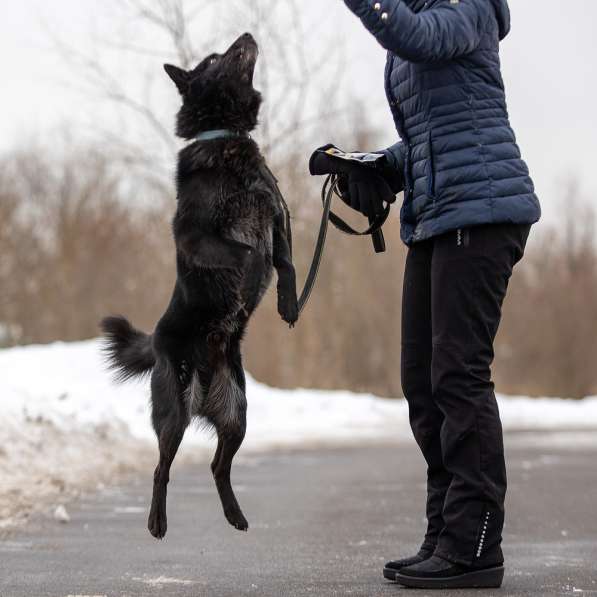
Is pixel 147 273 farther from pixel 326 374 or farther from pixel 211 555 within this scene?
pixel 211 555

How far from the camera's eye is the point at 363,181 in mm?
4871

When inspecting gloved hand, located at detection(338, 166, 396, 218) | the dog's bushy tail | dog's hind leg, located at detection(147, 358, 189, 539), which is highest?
gloved hand, located at detection(338, 166, 396, 218)

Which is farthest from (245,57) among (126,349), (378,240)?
(126,349)

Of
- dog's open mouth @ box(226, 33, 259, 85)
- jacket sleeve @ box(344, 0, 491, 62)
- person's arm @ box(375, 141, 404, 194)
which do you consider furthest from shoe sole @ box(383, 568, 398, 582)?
dog's open mouth @ box(226, 33, 259, 85)

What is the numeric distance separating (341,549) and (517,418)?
44.1 feet

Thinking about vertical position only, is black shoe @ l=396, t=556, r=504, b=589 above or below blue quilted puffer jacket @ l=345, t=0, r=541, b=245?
Result: below

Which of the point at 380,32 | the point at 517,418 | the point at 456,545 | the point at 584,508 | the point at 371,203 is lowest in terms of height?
the point at 517,418

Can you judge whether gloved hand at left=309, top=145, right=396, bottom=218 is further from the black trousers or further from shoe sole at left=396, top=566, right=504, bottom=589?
shoe sole at left=396, top=566, right=504, bottom=589

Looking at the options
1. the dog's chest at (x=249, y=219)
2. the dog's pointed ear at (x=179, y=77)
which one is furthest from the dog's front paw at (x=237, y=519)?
the dog's pointed ear at (x=179, y=77)

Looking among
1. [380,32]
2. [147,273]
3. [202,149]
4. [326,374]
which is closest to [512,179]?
[380,32]

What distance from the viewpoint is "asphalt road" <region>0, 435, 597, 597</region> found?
170 inches

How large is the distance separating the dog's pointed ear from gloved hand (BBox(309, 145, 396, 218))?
24.5 inches

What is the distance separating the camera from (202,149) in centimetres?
479

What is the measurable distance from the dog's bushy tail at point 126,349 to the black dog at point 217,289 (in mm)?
378
